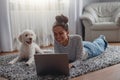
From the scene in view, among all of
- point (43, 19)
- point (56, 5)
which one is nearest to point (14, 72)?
point (43, 19)

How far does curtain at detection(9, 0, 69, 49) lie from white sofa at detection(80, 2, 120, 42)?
18.1 inches

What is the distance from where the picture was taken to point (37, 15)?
3.90 m

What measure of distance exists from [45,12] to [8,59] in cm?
136

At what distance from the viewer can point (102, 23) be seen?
13.6 ft

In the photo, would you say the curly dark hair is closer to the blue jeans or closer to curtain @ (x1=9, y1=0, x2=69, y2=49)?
the blue jeans

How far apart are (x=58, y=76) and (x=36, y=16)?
6.34 feet

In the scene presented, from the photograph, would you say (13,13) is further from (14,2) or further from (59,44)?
(59,44)

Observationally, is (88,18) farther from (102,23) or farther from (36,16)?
(36,16)

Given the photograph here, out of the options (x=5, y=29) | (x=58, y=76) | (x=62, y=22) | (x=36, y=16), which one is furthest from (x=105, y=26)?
(x=58, y=76)

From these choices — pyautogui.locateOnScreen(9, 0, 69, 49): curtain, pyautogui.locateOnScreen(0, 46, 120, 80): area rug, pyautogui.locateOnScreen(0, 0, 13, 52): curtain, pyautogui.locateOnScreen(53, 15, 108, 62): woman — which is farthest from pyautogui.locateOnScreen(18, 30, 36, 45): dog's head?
pyautogui.locateOnScreen(9, 0, 69, 49): curtain

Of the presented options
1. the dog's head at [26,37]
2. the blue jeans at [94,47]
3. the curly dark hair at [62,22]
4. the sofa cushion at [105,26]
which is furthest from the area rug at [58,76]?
the sofa cushion at [105,26]

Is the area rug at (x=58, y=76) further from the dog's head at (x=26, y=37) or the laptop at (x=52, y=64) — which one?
the dog's head at (x=26, y=37)

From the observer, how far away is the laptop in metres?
2.05

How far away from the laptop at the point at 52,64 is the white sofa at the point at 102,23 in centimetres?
210
